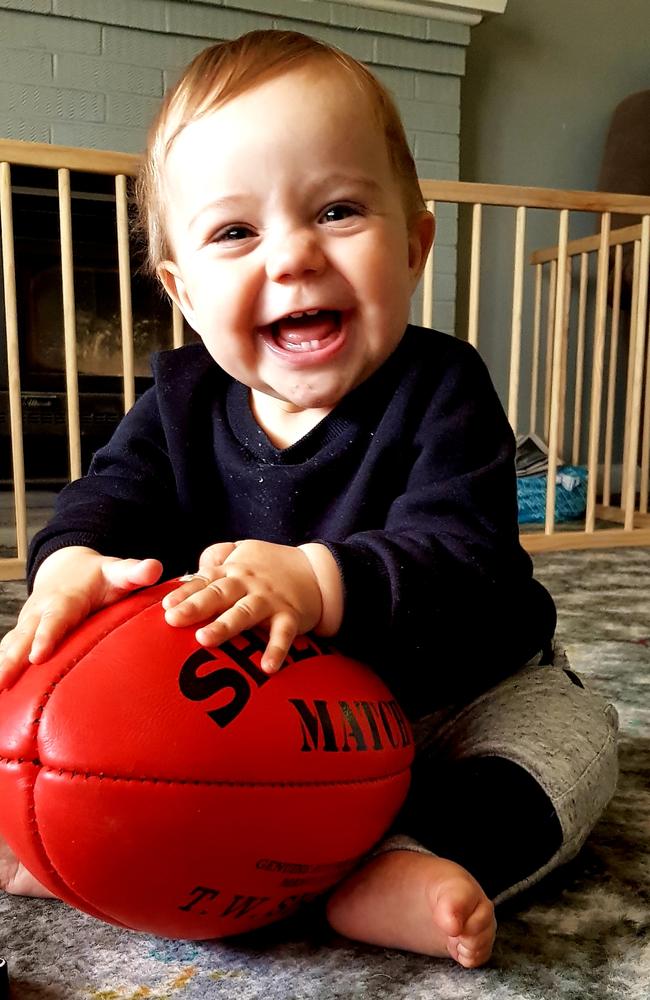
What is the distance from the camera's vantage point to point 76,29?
2.45m

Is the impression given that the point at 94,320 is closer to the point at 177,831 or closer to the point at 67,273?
the point at 67,273

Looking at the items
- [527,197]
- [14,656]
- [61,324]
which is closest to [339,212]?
[14,656]

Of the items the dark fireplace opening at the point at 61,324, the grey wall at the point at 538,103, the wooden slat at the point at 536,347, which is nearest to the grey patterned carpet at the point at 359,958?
the dark fireplace opening at the point at 61,324

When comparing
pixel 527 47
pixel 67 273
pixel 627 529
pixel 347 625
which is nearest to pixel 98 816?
pixel 347 625

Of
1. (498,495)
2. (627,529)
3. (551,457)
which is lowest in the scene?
(627,529)

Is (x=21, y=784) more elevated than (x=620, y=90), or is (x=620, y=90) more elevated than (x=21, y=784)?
(x=620, y=90)

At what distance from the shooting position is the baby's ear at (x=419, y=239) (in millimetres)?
726

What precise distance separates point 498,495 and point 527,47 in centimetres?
287

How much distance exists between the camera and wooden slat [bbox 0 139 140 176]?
151 centimetres

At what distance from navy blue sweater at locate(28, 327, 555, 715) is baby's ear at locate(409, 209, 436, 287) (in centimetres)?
5

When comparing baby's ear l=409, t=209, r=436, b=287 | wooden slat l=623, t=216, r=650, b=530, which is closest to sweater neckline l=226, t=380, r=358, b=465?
baby's ear l=409, t=209, r=436, b=287

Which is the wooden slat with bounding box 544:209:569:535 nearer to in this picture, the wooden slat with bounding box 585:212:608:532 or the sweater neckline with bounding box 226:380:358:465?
the wooden slat with bounding box 585:212:608:532

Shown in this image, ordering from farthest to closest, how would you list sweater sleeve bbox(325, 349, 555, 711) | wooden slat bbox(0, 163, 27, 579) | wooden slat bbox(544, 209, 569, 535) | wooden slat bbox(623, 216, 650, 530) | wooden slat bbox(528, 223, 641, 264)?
wooden slat bbox(528, 223, 641, 264) → wooden slat bbox(623, 216, 650, 530) → wooden slat bbox(544, 209, 569, 535) → wooden slat bbox(0, 163, 27, 579) → sweater sleeve bbox(325, 349, 555, 711)

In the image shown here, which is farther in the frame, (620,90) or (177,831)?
(620,90)
